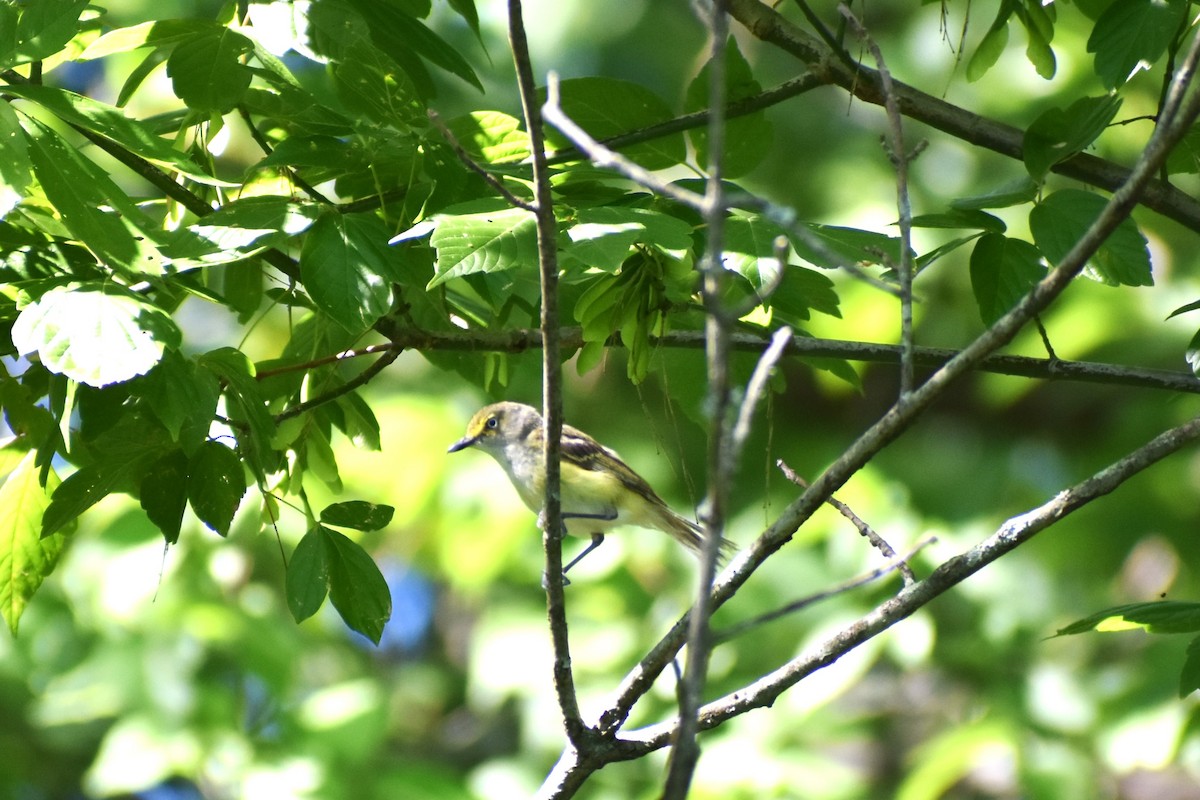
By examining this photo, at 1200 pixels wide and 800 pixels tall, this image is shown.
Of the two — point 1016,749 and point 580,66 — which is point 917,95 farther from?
point 580,66

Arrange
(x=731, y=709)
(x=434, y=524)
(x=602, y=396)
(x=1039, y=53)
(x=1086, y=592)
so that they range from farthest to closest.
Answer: (x=602, y=396) → (x=1086, y=592) → (x=434, y=524) → (x=1039, y=53) → (x=731, y=709)

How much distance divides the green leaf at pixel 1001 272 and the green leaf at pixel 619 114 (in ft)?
2.34

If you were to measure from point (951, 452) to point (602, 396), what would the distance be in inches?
102

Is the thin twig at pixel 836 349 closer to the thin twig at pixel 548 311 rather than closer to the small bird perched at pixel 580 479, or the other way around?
the thin twig at pixel 548 311

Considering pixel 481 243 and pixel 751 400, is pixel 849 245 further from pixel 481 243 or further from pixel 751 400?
pixel 751 400

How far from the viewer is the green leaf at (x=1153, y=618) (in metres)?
2.39

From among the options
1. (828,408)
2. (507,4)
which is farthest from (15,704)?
(507,4)

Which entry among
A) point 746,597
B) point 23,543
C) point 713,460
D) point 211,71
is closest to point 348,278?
point 211,71

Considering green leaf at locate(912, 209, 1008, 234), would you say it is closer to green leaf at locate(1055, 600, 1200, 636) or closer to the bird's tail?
green leaf at locate(1055, 600, 1200, 636)

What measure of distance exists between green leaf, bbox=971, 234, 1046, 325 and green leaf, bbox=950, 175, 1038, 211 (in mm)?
91

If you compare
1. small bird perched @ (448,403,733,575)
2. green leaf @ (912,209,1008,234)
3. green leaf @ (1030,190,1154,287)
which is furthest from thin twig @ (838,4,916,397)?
small bird perched @ (448,403,733,575)

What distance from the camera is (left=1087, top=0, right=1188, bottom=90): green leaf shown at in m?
2.53

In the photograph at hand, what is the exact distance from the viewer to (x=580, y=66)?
34.1ft

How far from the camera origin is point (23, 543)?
273 cm
